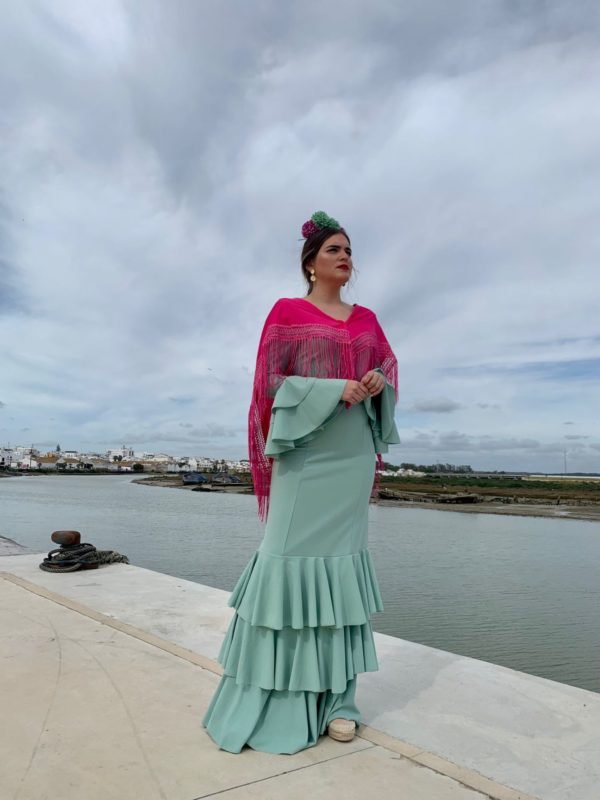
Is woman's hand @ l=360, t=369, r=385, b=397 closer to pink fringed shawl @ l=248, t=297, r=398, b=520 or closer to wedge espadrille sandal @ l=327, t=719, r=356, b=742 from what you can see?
pink fringed shawl @ l=248, t=297, r=398, b=520

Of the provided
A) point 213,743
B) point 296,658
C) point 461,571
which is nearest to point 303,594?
point 296,658

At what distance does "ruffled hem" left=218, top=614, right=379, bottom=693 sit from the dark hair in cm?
148

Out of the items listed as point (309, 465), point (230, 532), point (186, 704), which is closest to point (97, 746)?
point (186, 704)

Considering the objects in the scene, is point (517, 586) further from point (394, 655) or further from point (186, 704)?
point (186, 704)

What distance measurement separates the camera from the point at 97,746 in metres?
2.26

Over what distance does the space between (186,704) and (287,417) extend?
4.49 ft

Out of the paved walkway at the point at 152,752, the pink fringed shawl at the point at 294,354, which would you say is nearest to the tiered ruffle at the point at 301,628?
the paved walkway at the point at 152,752

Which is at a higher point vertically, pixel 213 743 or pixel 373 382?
pixel 373 382

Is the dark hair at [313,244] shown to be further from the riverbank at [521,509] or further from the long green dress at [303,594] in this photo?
the riverbank at [521,509]

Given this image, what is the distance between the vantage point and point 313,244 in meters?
2.70

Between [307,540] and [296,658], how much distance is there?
17.3 inches

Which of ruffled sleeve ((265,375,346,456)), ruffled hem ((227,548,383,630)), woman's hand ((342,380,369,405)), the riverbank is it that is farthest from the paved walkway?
the riverbank

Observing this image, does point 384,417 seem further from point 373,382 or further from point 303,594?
point 303,594

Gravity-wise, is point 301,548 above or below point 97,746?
above
